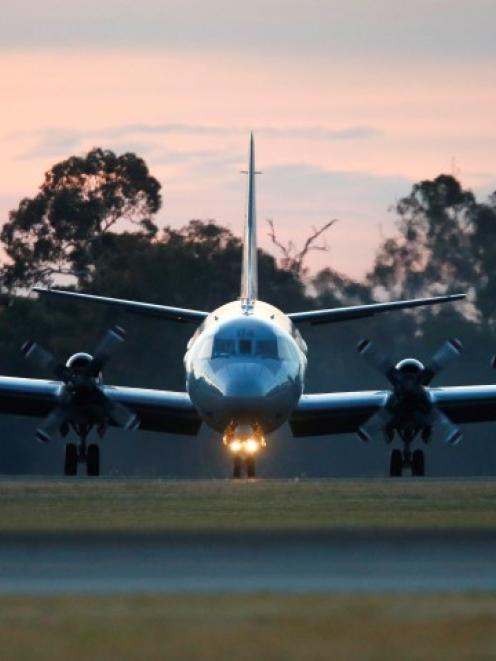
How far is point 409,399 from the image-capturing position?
136 ft

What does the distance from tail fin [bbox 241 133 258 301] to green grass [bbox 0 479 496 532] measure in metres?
11.4

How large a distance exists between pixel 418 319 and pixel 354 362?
3440mm

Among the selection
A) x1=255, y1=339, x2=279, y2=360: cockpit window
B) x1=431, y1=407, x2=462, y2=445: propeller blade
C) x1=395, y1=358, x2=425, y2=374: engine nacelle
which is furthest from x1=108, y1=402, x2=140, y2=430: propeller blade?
x1=431, y1=407, x2=462, y2=445: propeller blade

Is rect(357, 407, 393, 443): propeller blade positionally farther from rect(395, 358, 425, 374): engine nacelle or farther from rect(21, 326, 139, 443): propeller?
rect(21, 326, 139, 443): propeller

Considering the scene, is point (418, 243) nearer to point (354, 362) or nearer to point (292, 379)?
point (354, 362)

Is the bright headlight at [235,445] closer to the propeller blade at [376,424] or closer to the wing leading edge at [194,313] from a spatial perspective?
the wing leading edge at [194,313]

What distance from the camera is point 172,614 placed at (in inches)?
510

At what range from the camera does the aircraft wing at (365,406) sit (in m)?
43.8

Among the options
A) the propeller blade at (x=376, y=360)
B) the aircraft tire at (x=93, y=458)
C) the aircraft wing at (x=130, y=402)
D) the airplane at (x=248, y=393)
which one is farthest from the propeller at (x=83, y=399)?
the propeller blade at (x=376, y=360)

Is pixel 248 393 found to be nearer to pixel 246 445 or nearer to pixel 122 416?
pixel 246 445

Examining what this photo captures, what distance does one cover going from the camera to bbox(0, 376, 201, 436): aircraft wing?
4334 cm

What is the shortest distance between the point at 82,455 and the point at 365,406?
5995 mm

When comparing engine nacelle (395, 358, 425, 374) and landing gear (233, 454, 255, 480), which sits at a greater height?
engine nacelle (395, 358, 425, 374)

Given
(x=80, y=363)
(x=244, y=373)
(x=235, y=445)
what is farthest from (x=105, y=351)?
(x=244, y=373)
